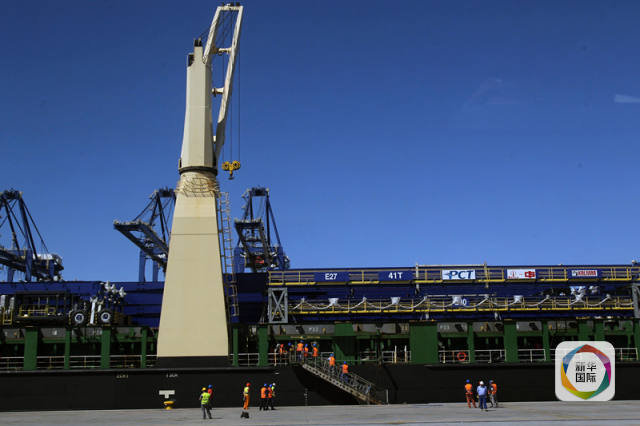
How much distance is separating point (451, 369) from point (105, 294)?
108 ft

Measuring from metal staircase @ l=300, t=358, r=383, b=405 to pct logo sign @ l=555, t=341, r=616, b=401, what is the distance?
11.0 m

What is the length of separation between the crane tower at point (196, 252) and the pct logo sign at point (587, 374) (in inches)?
795

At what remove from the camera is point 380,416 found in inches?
1032

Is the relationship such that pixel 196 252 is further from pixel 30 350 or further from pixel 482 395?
pixel 482 395

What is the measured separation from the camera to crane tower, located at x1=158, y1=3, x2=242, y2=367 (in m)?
36.2

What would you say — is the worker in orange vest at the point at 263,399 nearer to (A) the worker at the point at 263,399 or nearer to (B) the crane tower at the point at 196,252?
(A) the worker at the point at 263,399

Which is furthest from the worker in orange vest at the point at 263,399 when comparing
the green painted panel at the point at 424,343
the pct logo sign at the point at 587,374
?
the pct logo sign at the point at 587,374

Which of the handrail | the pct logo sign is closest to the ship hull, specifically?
the pct logo sign

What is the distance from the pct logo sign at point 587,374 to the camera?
3544 centimetres

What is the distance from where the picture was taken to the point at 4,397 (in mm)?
34906

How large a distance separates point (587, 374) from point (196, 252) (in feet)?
82.5

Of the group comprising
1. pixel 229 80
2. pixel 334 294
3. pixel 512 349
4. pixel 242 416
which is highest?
pixel 229 80

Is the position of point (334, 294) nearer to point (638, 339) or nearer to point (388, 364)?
point (388, 364)

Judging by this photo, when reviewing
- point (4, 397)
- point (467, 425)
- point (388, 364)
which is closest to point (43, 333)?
point (4, 397)
